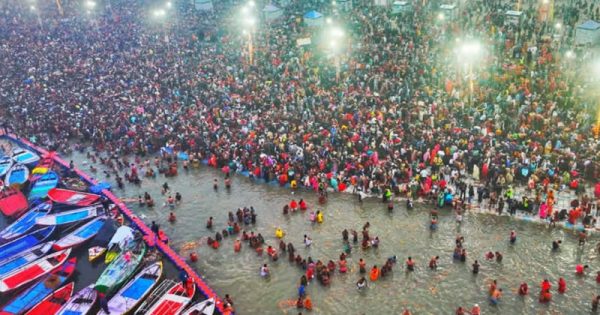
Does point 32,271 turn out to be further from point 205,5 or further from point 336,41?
point 205,5

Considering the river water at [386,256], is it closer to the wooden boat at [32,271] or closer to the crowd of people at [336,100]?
the crowd of people at [336,100]

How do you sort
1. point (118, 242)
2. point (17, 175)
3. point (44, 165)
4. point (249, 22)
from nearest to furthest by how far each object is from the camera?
point (118, 242), point (17, 175), point (44, 165), point (249, 22)

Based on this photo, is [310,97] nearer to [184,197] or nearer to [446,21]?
[184,197]

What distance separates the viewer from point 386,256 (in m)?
26.7

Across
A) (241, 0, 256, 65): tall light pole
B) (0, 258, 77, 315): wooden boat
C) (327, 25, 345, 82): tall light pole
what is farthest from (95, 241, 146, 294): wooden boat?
(241, 0, 256, 65): tall light pole

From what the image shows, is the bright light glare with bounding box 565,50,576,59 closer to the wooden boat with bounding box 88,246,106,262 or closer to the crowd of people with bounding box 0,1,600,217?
the crowd of people with bounding box 0,1,600,217

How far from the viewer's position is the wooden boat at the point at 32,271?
26562 mm

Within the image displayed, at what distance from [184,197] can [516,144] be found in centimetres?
2097

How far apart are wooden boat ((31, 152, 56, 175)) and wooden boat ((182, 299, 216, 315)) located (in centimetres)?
1894

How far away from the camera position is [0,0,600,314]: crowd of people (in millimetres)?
31266

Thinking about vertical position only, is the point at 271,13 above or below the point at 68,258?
above

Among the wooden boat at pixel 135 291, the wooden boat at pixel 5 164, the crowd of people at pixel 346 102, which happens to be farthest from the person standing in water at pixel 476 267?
the wooden boat at pixel 5 164

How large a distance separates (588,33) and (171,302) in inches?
1477

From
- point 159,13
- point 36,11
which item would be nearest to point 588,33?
point 159,13
